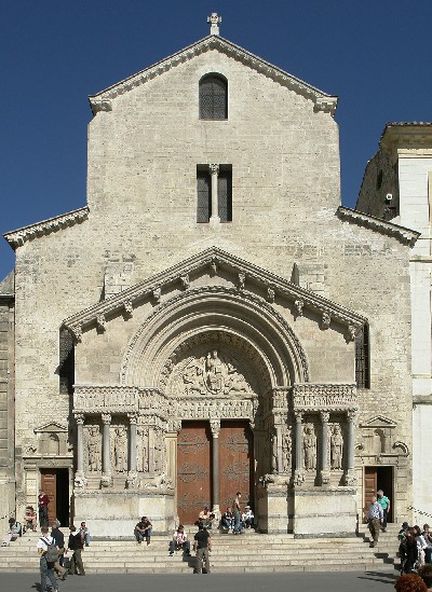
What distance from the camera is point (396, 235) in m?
30.3

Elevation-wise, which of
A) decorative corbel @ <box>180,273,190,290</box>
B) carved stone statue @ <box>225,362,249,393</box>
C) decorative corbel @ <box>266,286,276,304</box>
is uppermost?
decorative corbel @ <box>180,273,190,290</box>

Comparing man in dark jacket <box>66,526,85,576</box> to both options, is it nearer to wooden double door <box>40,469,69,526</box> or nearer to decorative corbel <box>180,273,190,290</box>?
wooden double door <box>40,469,69,526</box>

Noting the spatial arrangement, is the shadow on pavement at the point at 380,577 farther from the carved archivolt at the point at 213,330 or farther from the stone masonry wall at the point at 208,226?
the carved archivolt at the point at 213,330

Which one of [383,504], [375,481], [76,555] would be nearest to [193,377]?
[375,481]

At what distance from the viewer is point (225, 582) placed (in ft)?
75.2

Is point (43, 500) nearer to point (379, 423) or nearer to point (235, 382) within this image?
point (235, 382)

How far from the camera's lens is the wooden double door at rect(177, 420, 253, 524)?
3016 cm

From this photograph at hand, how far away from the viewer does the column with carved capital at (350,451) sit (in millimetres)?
28000

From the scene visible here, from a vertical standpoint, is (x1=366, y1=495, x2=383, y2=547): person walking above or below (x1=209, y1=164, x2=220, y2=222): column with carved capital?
below

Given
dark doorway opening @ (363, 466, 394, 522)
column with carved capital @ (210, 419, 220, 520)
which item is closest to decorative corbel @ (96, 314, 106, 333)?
column with carved capital @ (210, 419, 220, 520)

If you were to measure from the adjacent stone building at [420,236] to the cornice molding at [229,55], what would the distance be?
2.39 m

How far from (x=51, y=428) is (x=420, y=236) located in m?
12.2

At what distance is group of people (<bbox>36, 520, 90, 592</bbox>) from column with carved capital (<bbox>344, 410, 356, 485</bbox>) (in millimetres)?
7096

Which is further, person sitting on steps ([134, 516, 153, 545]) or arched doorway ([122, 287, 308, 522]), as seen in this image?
arched doorway ([122, 287, 308, 522])
